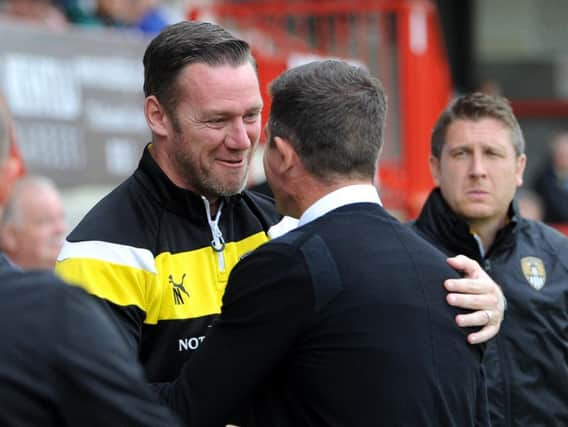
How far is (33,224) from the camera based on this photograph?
6.57m

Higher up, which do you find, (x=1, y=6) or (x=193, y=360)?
(x=1, y=6)

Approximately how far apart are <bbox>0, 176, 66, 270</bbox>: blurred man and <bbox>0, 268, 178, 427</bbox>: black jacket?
4.47 m

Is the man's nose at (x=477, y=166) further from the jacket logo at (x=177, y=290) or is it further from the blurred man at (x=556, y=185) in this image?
the blurred man at (x=556, y=185)

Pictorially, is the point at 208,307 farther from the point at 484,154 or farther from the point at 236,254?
the point at 484,154

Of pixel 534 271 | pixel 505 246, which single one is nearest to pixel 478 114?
pixel 505 246

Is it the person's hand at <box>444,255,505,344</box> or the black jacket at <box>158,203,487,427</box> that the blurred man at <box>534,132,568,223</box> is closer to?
the person's hand at <box>444,255,505,344</box>

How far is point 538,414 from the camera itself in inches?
151

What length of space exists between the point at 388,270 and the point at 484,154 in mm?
1485

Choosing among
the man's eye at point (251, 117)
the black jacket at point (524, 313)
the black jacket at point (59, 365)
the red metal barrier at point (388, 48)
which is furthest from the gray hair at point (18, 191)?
the black jacket at point (59, 365)

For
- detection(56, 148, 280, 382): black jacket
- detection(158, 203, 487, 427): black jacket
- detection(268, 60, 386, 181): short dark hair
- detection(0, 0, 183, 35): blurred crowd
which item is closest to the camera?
detection(158, 203, 487, 427): black jacket

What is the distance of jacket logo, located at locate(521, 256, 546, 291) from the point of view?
400cm

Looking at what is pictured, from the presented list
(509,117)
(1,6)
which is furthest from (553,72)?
(509,117)

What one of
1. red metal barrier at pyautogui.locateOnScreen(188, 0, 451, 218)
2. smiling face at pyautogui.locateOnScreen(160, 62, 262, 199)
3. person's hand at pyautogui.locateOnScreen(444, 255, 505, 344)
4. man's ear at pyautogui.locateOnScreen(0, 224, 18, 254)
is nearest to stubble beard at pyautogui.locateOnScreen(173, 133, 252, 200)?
smiling face at pyautogui.locateOnScreen(160, 62, 262, 199)

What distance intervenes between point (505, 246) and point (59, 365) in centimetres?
235
